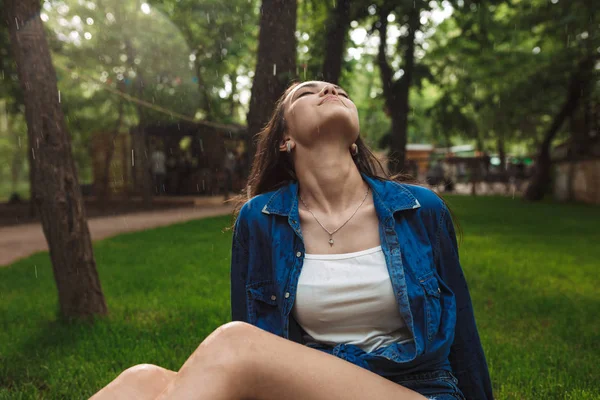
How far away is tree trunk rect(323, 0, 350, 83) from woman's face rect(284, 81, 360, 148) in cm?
774

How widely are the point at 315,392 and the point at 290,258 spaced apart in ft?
1.81

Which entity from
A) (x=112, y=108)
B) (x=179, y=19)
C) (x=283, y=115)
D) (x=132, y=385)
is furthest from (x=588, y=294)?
(x=112, y=108)

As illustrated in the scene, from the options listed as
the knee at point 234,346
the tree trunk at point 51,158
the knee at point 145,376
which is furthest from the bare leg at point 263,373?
the tree trunk at point 51,158

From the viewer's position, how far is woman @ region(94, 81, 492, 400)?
1875mm

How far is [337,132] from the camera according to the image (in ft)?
7.86

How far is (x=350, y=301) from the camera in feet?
7.06

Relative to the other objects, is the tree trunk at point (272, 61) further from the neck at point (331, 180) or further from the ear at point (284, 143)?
the neck at point (331, 180)

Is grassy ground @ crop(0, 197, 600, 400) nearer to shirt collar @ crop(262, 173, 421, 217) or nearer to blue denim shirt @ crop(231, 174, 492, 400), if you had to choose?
blue denim shirt @ crop(231, 174, 492, 400)

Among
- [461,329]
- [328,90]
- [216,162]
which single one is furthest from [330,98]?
[216,162]

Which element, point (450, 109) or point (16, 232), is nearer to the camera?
point (16, 232)

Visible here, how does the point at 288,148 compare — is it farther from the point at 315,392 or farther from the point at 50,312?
the point at 50,312

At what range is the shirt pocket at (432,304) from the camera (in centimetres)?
213

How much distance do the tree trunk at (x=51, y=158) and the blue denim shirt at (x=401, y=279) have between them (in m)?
3.34

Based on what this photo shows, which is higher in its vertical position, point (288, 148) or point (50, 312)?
point (288, 148)
